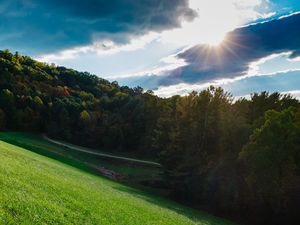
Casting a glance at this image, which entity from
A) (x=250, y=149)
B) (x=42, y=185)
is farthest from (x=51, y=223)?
(x=250, y=149)

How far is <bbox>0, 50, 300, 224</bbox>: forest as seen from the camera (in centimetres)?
4353

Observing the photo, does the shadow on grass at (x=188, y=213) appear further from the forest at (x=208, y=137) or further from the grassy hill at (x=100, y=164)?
the grassy hill at (x=100, y=164)

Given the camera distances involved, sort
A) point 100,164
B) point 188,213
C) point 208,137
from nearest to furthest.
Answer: point 188,213
point 208,137
point 100,164

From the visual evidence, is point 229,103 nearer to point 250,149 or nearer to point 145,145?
point 250,149

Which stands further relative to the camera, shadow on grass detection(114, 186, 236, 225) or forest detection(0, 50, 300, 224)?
forest detection(0, 50, 300, 224)

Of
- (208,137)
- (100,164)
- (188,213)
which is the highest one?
(208,137)

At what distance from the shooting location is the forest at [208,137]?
4353 centimetres

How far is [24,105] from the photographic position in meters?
103

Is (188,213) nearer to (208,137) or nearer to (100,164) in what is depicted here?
(208,137)

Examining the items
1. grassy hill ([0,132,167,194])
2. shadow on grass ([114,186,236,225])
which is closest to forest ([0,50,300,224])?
grassy hill ([0,132,167,194])

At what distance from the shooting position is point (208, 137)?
59656 mm

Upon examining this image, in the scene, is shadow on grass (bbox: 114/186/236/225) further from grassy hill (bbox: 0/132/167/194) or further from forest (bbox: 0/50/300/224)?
grassy hill (bbox: 0/132/167/194)

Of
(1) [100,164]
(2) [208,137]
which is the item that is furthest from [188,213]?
(1) [100,164]

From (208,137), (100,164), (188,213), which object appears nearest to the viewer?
(188,213)
